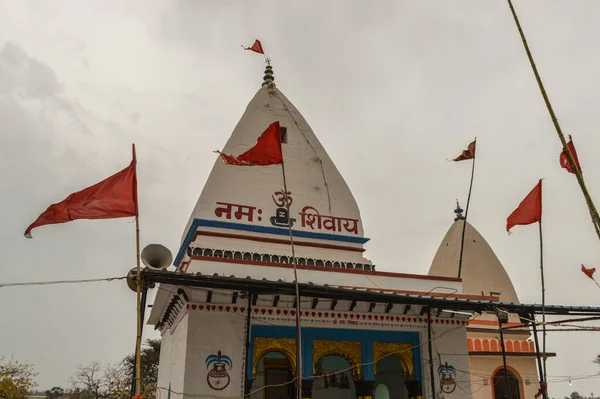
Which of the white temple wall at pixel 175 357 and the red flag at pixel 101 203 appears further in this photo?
the white temple wall at pixel 175 357

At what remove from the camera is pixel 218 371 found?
1102 centimetres

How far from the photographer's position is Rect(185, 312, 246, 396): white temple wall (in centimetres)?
1085

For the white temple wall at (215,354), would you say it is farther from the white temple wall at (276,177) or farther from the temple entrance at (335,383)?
the temple entrance at (335,383)

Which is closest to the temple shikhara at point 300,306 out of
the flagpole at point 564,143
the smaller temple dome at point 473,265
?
the smaller temple dome at point 473,265

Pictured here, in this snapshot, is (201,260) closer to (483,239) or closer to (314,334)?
(314,334)

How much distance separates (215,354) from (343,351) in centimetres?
321

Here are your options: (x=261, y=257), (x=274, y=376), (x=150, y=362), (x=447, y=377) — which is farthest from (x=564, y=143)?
(x=150, y=362)

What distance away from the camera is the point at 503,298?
21109mm

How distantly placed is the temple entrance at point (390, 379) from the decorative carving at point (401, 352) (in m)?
0.71

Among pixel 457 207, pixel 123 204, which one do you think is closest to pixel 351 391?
pixel 123 204

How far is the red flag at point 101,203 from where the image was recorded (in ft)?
26.5

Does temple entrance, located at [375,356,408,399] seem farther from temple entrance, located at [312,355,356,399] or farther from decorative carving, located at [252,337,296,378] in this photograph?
decorative carving, located at [252,337,296,378]

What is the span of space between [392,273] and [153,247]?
22.3 feet

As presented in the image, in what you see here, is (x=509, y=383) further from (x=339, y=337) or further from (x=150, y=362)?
(x=150, y=362)
